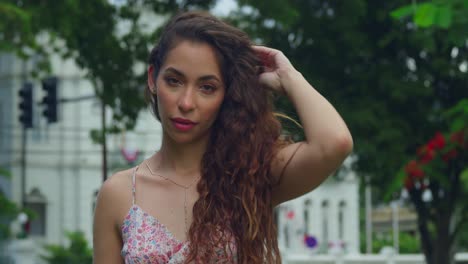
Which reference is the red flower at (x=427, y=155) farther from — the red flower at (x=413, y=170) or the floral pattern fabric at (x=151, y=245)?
the floral pattern fabric at (x=151, y=245)

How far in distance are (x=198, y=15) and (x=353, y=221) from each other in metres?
60.5

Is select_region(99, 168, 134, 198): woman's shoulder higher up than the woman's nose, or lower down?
lower down

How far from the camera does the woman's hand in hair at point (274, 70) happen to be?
11.6 ft

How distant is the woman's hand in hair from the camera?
3.55 m

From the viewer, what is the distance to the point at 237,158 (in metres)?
3.53

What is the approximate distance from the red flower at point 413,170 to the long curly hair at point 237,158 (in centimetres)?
1025

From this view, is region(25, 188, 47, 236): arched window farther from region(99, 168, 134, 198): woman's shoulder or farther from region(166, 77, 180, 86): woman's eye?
region(166, 77, 180, 86): woman's eye

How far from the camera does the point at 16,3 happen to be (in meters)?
17.9

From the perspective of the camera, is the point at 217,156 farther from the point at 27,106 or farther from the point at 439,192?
the point at 27,106

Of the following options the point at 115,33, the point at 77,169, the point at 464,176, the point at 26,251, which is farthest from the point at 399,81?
the point at 77,169

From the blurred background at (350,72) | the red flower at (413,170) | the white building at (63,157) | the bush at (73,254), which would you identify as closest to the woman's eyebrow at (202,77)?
the blurred background at (350,72)

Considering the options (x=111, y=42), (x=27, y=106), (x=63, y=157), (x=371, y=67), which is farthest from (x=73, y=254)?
(x=63, y=157)

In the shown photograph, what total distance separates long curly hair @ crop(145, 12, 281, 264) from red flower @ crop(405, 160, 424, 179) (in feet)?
33.6

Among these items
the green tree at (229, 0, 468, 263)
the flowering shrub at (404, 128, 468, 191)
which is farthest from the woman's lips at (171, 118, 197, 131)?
the green tree at (229, 0, 468, 263)
